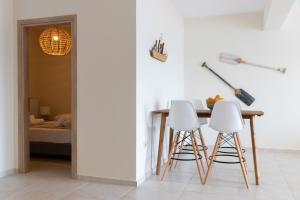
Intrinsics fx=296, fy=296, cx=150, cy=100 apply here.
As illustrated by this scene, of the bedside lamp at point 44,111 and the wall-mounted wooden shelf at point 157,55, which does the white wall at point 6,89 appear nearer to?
the wall-mounted wooden shelf at point 157,55

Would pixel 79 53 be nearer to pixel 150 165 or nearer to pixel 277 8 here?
pixel 150 165

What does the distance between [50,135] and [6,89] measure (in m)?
1.13

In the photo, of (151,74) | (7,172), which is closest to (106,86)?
(151,74)

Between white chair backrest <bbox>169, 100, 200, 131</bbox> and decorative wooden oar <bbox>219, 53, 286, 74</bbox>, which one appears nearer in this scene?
white chair backrest <bbox>169, 100, 200, 131</bbox>

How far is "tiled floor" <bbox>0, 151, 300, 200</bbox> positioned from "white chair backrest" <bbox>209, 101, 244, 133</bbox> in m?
0.66

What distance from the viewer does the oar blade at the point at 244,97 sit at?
5.60 meters

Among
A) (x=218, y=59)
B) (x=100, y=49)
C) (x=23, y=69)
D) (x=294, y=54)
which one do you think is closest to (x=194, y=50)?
(x=218, y=59)

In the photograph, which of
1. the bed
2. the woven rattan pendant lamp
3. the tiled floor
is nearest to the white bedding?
the bed

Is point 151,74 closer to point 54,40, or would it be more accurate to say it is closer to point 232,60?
point 54,40

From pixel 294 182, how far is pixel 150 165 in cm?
175

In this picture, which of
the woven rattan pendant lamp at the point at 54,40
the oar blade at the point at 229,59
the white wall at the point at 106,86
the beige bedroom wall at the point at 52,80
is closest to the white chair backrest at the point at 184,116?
the white wall at the point at 106,86

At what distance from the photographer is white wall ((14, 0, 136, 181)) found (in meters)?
3.35

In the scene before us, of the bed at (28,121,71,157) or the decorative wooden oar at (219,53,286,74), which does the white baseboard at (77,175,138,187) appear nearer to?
the bed at (28,121,71,157)

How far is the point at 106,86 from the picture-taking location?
3438mm
